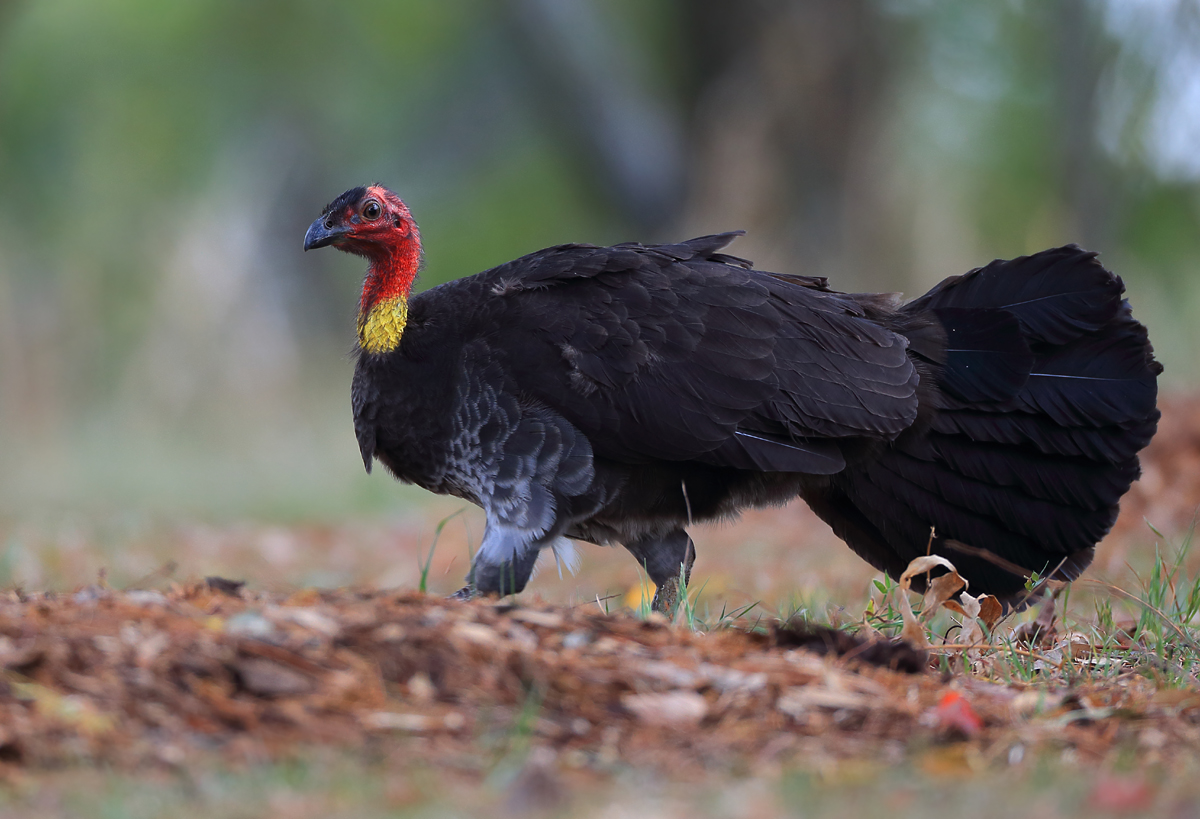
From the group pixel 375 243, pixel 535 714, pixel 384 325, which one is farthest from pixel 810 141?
pixel 535 714

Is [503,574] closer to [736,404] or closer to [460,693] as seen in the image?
[736,404]

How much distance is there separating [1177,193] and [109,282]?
11565mm

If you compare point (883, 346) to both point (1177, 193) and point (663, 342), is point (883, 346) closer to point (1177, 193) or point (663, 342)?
point (663, 342)

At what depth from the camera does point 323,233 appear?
16.2ft

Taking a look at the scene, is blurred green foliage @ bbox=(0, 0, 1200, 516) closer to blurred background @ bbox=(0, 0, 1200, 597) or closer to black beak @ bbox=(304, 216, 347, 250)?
blurred background @ bbox=(0, 0, 1200, 597)

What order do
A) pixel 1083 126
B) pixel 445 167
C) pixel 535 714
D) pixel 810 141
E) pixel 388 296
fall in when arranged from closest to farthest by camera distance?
pixel 535 714
pixel 388 296
pixel 1083 126
pixel 810 141
pixel 445 167

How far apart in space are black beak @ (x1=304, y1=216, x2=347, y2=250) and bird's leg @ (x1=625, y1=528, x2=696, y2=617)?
1612 millimetres

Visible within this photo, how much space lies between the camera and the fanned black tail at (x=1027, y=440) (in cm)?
463

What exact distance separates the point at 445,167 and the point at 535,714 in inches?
832

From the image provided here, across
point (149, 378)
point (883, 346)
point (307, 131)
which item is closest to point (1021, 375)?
point (883, 346)

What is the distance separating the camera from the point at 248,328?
1351cm

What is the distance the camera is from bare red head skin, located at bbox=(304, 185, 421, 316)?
4926mm

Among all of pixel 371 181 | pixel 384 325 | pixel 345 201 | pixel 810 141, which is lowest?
pixel 384 325

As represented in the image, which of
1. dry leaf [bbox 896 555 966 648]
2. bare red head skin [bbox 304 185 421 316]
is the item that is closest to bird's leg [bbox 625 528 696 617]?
dry leaf [bbox 896 555 966 648]
